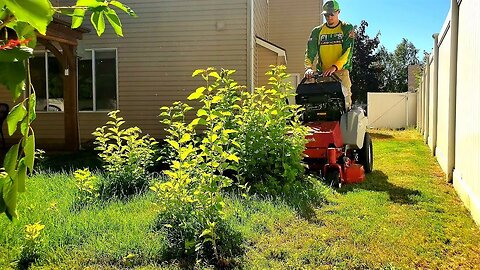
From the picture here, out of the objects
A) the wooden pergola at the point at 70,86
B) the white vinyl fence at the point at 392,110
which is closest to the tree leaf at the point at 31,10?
the wooden pergola at the point at 70,86

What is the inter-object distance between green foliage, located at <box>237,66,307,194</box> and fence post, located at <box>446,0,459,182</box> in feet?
7.25

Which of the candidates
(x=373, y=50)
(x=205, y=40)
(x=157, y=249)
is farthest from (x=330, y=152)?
(x=373, y=50)

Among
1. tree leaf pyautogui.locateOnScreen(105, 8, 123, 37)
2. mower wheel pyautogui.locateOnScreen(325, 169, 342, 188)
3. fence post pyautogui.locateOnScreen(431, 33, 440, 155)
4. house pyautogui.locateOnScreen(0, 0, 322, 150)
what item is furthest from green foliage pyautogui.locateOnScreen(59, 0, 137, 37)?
house pyautogui.locateOnScreen(0, 0, 322, 150)

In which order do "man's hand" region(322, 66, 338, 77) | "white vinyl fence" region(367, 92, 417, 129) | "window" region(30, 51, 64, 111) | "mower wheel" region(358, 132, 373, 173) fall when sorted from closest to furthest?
"man's hand" region(322, 66, 338, 77)
"mower wheel" region(358, 132, 373, 173)
"window" region(30, 51, 64, 111)
"white vinyl fence" region(367, 92, 417, 129)

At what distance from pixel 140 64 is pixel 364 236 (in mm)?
8490

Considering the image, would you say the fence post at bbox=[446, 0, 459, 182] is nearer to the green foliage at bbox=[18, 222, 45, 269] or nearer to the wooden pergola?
the green foliage at bbox=[18, 222, 45, 269]

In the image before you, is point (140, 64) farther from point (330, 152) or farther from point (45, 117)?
point (330, 152)

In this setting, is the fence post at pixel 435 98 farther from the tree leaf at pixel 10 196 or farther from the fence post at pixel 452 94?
the tree leaf at pixel 10 196

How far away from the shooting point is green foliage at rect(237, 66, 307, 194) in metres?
5.09

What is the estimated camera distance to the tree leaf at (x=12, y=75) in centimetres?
73

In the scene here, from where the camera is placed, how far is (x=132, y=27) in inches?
432

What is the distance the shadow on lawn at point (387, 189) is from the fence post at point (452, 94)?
85cm

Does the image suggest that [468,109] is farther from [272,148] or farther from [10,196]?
[10,196]

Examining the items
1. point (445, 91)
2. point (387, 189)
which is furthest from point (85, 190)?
point (445, 91)
